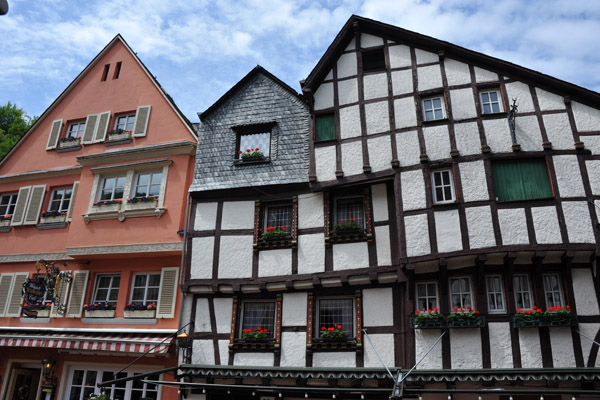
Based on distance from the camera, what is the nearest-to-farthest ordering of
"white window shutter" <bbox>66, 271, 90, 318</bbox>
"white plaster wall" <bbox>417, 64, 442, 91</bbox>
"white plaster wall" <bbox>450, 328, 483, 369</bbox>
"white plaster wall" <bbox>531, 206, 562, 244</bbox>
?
1. "white plaster wall" <bbox>450, 328, 483, 369</bbox>
2. "white plaster wall" <bbox>531, 206, 562, 244</bbox>
3. "white plaster wall" <bbox>417, 64, 442, 91</bbox>
4. "white window shutter" <bbox>66, 271, 90, 318</bbox>

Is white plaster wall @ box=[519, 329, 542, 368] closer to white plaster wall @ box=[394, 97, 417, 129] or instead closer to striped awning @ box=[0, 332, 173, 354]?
white plaster wall @ box=[394, 97, 417, 129]

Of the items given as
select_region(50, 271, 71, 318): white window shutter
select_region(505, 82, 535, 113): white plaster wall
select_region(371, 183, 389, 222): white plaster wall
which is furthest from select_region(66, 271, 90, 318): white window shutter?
select_region(505, 82, 535, 113): white plaster wall

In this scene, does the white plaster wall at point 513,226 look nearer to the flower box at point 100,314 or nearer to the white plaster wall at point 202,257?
the white plaster wall at point 202,257

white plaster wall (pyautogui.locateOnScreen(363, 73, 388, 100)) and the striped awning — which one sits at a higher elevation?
white plaster wall (pyautogui.locateOnScreen(363, 73, 388, 100))

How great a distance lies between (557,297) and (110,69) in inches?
652

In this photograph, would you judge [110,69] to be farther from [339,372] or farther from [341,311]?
[339,372]

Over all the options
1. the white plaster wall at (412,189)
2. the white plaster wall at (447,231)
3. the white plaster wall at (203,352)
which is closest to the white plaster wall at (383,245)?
the white plaster wall at (412,189)

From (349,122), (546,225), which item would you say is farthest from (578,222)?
(349,122)

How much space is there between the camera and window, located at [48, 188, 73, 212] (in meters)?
17.5

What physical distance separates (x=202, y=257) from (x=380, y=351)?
5703mm

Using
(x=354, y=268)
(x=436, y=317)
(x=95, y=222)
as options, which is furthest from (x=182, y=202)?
(x=436, y=317)

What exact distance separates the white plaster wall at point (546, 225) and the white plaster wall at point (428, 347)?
3.24m

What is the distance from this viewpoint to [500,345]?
1105cm

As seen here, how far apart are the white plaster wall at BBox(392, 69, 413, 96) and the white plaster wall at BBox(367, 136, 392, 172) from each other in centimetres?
152
